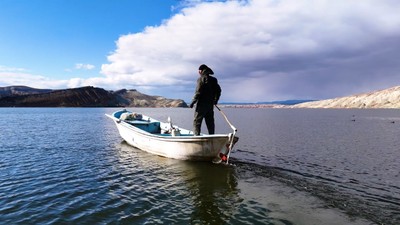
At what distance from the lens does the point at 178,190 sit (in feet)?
35.2

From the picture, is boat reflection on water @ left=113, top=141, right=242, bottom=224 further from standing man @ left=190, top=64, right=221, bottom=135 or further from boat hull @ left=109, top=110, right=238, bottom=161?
standing man @ left=190, top=64, right=221, bottom=135

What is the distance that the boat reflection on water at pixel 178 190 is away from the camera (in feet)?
27.4

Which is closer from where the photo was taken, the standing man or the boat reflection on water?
the boat reflection on water

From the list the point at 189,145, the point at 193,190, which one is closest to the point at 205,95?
the point at 189,145

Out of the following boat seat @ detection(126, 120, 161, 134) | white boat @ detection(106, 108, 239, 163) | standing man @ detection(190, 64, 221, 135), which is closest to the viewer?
white boat @ detection(106, 108, 239, 163)

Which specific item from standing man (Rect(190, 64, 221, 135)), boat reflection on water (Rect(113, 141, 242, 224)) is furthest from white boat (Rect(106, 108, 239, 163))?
standing man (Rect(190, 64, 221, 135))

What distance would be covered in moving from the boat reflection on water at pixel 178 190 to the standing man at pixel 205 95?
7.82ft

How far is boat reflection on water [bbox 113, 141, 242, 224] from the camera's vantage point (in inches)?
328

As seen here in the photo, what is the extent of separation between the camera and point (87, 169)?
14.2 metres

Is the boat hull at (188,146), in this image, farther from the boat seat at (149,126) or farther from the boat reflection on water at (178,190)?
the boat seat at (149,126)

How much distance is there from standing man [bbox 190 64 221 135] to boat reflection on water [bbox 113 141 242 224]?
2.38m

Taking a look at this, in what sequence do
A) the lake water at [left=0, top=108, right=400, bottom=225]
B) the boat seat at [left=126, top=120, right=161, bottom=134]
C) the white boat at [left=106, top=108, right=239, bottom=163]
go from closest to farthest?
1. the lake water at [left=0, top=108, right=400, bottom=225]
2. the white boat at [left=106, top=108, right=239, bottom=163]
3. the boat seat at [left=126, top=120, right=161, bottom=134]

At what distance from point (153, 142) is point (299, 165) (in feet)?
28.0

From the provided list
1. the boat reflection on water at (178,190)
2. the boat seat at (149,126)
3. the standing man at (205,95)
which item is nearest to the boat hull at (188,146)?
the boat reflection on water at (178,190)
